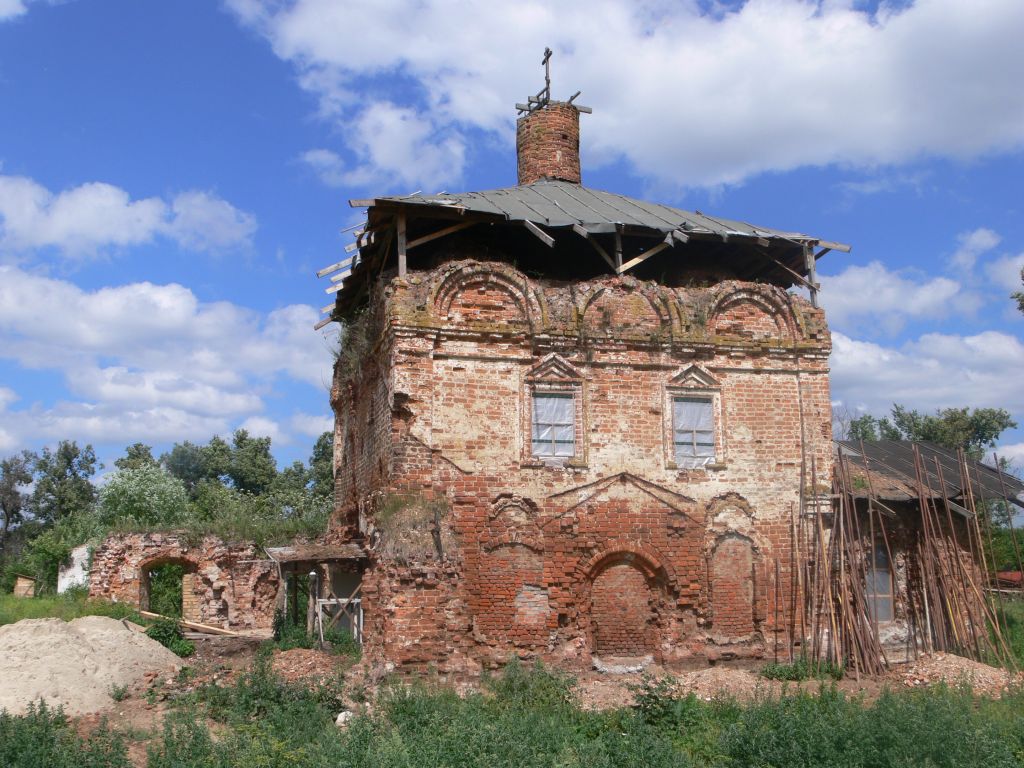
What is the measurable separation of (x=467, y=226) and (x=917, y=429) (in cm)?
3004

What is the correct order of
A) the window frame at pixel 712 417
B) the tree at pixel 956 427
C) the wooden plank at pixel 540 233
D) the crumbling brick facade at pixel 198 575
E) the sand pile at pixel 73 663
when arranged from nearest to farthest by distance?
1. the sand pile at pixel 73 663
2. the wooden plank at pixel 540 233
3. the window frame at pixel 712 417
4. the crumbling brick facade at pixel 198 575
5. the tree at pixel 956 427

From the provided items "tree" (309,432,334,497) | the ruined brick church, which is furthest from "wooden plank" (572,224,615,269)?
"tree" (309,432,334,497)

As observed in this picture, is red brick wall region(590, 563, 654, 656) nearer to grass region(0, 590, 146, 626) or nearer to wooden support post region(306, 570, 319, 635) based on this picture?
wooden support post region(306, 570, 319, 635)

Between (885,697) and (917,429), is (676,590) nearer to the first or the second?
(885,697)

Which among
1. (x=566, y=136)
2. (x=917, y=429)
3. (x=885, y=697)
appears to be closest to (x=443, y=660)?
(x=885, y=697)

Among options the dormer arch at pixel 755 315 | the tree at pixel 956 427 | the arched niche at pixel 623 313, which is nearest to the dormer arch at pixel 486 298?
the arched niche at pixel 623 313

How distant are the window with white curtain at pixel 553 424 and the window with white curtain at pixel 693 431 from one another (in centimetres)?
162

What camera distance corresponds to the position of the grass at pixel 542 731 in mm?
8172

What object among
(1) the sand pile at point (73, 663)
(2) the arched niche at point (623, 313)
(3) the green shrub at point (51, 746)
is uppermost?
(2) the arched niche at point (623, 313)

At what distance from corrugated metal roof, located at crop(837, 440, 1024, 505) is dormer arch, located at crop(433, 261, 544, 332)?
228 inches

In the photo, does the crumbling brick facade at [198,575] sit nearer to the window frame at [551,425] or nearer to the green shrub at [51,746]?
the window frame at [551,425]

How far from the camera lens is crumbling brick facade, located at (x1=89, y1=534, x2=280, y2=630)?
20812 millimetres

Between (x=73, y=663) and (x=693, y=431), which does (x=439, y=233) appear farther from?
(x=73, y=663)

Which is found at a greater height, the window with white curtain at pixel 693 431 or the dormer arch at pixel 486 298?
the dormer arch at pixel 486 298
